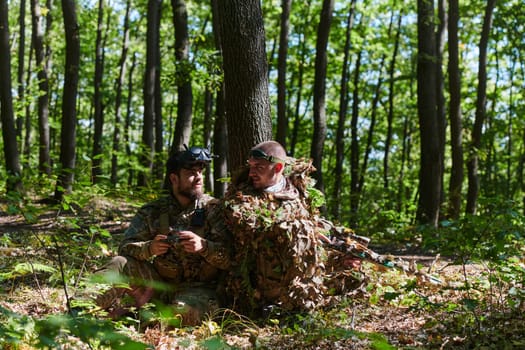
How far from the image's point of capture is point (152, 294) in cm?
503

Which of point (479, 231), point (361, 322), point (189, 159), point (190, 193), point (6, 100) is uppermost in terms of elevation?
point (6, 100)

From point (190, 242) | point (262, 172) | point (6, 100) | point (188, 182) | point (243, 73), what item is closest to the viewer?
point (190, 242)

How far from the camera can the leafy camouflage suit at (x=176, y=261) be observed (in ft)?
15.6

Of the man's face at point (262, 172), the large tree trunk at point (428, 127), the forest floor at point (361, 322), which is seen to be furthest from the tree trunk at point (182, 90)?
the man's face at point (262, 172)

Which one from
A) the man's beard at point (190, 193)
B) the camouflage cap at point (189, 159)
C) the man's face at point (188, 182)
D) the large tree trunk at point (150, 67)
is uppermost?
the large tree trunk at point (150, 67)

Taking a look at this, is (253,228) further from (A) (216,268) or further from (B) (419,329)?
(B) (419,329)

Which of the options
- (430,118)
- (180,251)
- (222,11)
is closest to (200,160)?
(180,251)

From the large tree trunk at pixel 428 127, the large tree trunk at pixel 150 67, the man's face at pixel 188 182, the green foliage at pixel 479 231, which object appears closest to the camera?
the green foliage at pixel 479 231

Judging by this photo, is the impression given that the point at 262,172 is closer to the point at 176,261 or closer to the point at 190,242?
the point at 190,242

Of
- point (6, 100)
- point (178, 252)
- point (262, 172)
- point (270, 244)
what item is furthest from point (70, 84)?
point (270, 244)

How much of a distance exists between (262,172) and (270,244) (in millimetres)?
661

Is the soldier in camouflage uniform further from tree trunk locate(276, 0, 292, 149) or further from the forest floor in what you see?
tree trunk locate(276, 0, 292, 149)

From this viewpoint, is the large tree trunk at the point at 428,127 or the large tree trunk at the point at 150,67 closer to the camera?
the large tree trunk at the point at 428,127

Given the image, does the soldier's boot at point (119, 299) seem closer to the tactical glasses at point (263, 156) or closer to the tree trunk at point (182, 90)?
the tactical glasses at point (263, 156)
